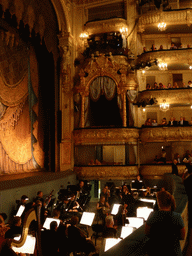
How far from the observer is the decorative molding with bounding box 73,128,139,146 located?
62.2 ft

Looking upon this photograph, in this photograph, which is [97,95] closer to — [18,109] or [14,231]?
[18,109]

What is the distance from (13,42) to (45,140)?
6272mm

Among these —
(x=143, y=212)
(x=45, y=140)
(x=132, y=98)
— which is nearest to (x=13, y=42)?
(x=45, y=140)

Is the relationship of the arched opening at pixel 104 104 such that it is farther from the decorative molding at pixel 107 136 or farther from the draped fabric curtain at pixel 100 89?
the decorative molding at pixel 107 136

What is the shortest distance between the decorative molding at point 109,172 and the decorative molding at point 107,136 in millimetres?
1635

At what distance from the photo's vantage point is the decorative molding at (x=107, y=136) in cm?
1895

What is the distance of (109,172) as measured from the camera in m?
18.7

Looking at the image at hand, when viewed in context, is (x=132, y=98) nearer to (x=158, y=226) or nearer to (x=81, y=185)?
(x=81, y=185)

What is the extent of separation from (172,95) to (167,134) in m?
2.61

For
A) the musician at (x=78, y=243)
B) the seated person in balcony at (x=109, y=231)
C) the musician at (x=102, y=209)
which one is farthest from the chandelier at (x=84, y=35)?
the musician at (x=78, y=243)

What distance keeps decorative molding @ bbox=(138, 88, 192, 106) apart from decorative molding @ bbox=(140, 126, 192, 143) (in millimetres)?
1873

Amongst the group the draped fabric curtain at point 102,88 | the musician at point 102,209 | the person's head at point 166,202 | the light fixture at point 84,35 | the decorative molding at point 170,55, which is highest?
the light fixture at point 84,35

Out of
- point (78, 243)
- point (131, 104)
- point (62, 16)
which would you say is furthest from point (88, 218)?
point (62, 16)

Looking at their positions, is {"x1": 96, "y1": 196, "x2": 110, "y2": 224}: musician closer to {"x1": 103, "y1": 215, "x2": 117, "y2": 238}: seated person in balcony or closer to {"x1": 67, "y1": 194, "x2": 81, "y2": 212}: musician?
{"x1": 67, "y1": 194, "x2": 81, "y2": 212}: musician
